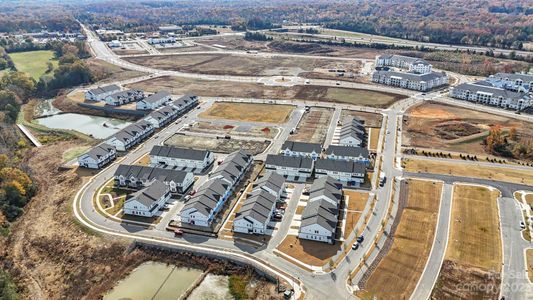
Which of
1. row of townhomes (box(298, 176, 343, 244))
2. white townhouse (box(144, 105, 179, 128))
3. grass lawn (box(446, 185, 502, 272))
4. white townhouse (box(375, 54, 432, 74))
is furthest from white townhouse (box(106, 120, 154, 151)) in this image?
white townhouse (box(375, 54, 432, 74))

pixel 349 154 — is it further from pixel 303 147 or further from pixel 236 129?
pixel 236 129

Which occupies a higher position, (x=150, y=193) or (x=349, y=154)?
(x=349, y=154)

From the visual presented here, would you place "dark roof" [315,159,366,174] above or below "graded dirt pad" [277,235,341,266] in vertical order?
above

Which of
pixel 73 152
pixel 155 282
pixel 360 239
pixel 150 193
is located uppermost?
pixel 150 193

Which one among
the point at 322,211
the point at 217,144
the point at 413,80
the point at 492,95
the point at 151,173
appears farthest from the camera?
the point at 413,80

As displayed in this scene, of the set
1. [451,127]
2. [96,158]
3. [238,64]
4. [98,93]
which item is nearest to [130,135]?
[96,158]

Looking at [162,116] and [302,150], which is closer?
[302,150]

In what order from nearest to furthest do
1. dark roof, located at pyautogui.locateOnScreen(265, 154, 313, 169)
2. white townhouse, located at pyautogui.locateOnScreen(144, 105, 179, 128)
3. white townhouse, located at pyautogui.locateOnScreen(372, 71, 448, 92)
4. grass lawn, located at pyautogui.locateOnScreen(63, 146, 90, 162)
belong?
dark roof, located at pyautogui.locateOnScreen(265, 154, 313, 169), grass lawn, located at pyautogui.locateOnScreen(63, 146, 90, 162), white townhouse, located at pyautogui.locateOnScreen(144, 105, 179, 128), white townhouse, located at pyautogui.locateOnScreen(372, 71, 448, 92)

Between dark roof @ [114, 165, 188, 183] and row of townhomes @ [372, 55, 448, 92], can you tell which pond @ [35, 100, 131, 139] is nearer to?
dark roof @ [114, 165, 188, 183]
